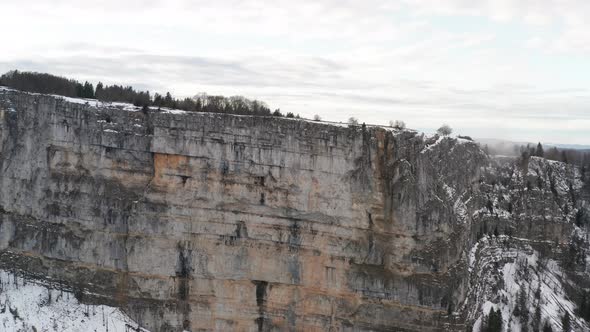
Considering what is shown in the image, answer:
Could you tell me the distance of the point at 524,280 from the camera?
50844mm

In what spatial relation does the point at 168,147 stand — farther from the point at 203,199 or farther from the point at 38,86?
the point at 38,86

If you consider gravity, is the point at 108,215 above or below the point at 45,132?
below

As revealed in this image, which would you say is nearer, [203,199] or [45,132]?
[203,199]

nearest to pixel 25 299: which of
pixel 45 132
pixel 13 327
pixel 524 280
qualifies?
pixel 13 327

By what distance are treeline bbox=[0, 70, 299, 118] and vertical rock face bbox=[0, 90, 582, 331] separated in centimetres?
435

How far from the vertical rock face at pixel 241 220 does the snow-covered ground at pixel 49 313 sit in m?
0.86

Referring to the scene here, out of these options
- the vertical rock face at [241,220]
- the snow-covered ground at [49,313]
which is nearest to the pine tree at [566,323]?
the vertical rock face at [241,220]

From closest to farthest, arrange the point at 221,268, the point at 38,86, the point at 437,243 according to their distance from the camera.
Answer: the point at 437,243 → the point at 221,268 → the point at 38,86

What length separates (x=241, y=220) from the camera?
4091 cm

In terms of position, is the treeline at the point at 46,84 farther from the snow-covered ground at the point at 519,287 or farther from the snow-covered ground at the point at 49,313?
the snow-covered ground at the point at 519,287

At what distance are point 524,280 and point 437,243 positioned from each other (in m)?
16.3

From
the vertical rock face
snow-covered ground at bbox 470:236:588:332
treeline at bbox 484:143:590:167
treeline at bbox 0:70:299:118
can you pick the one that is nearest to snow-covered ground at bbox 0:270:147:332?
the vertical rock face

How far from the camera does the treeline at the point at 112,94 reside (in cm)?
4675

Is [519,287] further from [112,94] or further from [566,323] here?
[112,94]
